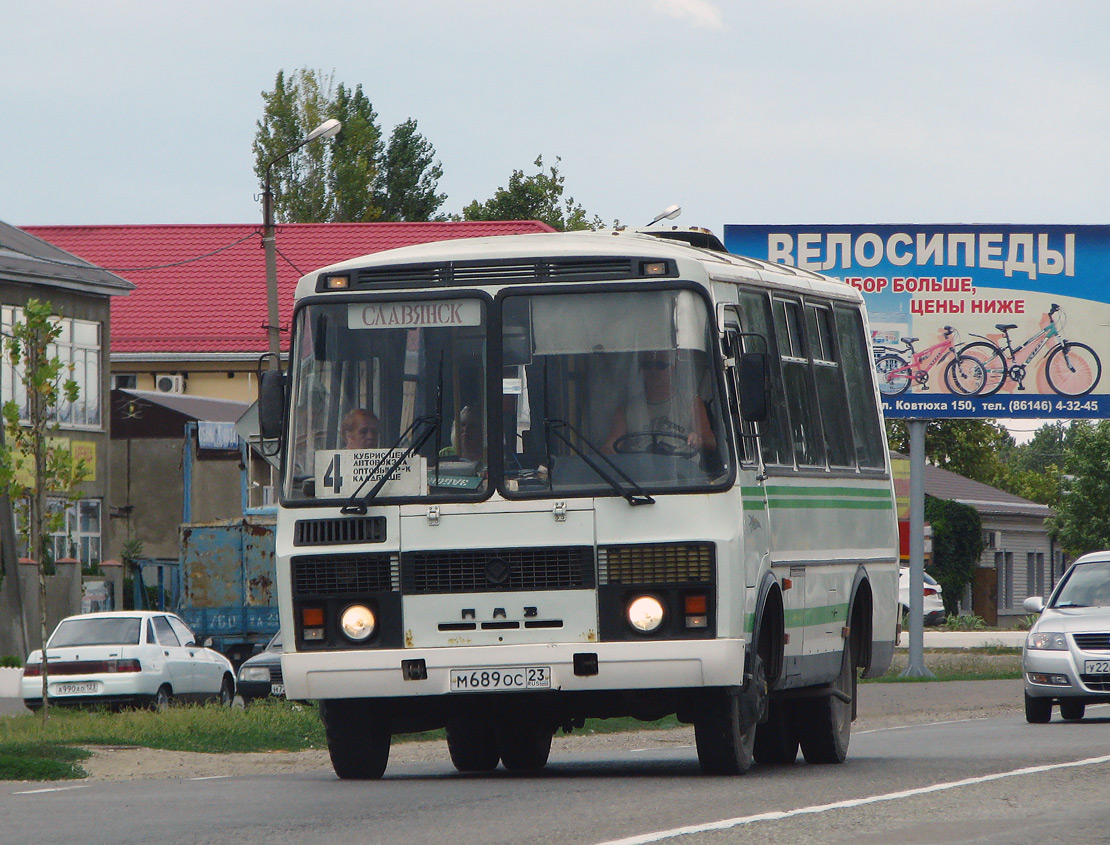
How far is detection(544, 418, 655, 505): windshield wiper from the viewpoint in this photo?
38.4 feet

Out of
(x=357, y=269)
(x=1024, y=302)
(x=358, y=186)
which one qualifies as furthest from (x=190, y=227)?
(x=357, y=269)

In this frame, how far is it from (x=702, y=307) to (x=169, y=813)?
13.4 ft

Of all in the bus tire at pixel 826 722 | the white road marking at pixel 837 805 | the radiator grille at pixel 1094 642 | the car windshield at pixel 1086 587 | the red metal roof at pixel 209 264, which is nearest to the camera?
the white road marking at pixel 837 805

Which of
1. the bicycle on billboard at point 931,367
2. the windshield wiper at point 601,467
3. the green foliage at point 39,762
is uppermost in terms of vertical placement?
the bicycle on billboard at point 931,367

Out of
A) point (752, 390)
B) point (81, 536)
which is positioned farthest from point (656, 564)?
point (81, 536)

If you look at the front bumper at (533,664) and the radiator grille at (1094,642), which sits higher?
the front bumper at (533,664)

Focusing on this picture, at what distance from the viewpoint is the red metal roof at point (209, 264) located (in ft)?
180

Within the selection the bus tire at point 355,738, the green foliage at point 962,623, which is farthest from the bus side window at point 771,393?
the green foliage at point 962,623

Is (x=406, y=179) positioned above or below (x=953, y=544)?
above

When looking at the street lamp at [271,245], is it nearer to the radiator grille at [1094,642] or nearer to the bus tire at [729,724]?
the radiator grille at [1094,642]

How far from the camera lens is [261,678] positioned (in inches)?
1039

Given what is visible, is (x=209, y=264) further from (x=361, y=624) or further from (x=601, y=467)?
(x=601, y=467)

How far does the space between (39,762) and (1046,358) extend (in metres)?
21.5

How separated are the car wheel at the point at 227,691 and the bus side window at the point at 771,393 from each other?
15355 millimetres
